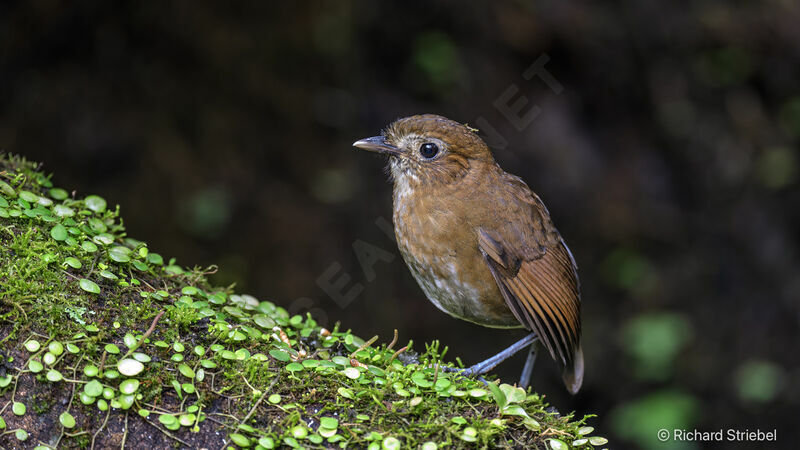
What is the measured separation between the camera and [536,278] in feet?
11.0

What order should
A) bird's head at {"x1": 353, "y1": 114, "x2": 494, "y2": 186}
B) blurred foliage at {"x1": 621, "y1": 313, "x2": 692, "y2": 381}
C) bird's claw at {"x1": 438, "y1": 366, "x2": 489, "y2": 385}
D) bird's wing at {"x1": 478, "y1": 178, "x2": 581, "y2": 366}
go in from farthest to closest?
blurred foliage at {"x1": 621, "y1": 313, "x2": 692, "y2": 381}
bird's head at {"x1": 353, "y1": 114, "x2": 494, "y2": 186}
bird's wing at {"x1": 478, "y1": 178, "x2": 581, "y2": 366}
bird's claw at {"x1": 438, "y1": 366, "x2": 489, "y2": 385}

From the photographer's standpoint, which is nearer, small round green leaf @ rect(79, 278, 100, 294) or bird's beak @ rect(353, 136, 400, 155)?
small round green leaf @ rect(79, 278, 100, 294)

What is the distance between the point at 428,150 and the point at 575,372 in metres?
1.41

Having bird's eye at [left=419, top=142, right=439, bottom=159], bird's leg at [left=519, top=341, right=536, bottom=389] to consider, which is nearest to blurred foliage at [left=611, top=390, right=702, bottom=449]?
bird's leg at [left=519, top=341, right=536, bottom=389]

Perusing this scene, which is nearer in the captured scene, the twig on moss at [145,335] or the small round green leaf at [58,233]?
the twig on moss at [145,335]

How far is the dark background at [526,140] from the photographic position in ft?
20.3

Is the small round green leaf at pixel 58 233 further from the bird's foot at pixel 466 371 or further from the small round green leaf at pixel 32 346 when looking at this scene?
the bird's foot at pixel 466 371

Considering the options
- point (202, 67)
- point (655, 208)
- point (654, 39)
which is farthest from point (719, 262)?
point (202, 67)

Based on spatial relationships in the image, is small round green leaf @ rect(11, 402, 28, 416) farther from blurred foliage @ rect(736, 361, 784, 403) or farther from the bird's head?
blurred foliage @ rect(736, 361, 784, 403)

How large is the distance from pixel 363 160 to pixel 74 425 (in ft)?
15.9

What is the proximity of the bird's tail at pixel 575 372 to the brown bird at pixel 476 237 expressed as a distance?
0.46ft

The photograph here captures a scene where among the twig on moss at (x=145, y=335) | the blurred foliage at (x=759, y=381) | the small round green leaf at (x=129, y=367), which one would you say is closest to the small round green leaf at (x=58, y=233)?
the twig on moss at (x=145, y=335)

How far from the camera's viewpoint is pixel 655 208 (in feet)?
21.2

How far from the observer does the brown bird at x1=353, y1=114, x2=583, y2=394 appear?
10.8 feet
